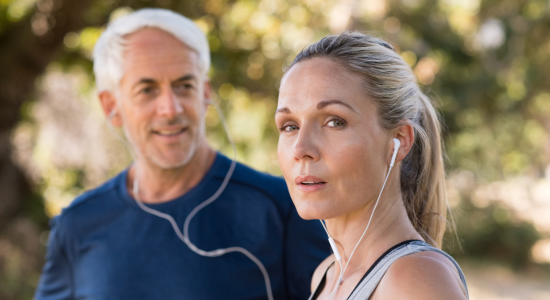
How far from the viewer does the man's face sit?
227cm

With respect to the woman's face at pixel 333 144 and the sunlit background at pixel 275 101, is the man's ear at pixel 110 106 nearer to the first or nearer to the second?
the woman's face at pixel 333 144

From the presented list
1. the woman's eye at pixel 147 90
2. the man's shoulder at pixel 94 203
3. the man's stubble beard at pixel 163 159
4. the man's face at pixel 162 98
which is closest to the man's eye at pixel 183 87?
the man's face at pixel 162 98


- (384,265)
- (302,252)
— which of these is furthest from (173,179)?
(384,265)

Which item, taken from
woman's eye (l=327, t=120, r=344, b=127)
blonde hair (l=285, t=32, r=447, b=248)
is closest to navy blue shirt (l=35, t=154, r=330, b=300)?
blonde hair (l=285, t=32, r=447, b=248)

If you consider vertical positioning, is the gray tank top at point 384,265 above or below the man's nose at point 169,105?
above

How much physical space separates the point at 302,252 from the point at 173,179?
2.13ft

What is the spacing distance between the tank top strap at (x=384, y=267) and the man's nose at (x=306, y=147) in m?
0.29

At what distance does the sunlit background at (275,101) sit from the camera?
5832mm

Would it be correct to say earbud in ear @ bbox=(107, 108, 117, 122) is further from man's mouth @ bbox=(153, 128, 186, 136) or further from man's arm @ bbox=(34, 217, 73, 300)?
man's arm @ bbox=(34, 217, 73, 300)

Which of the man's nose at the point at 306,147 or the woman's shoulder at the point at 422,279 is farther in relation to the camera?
the man's nose at the point at 306,147

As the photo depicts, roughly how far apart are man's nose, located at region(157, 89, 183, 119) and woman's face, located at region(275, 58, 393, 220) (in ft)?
3.10

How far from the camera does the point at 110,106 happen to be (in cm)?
251

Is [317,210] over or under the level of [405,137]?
under

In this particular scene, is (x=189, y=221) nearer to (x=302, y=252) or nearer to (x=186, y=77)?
(x=302, y=252)
